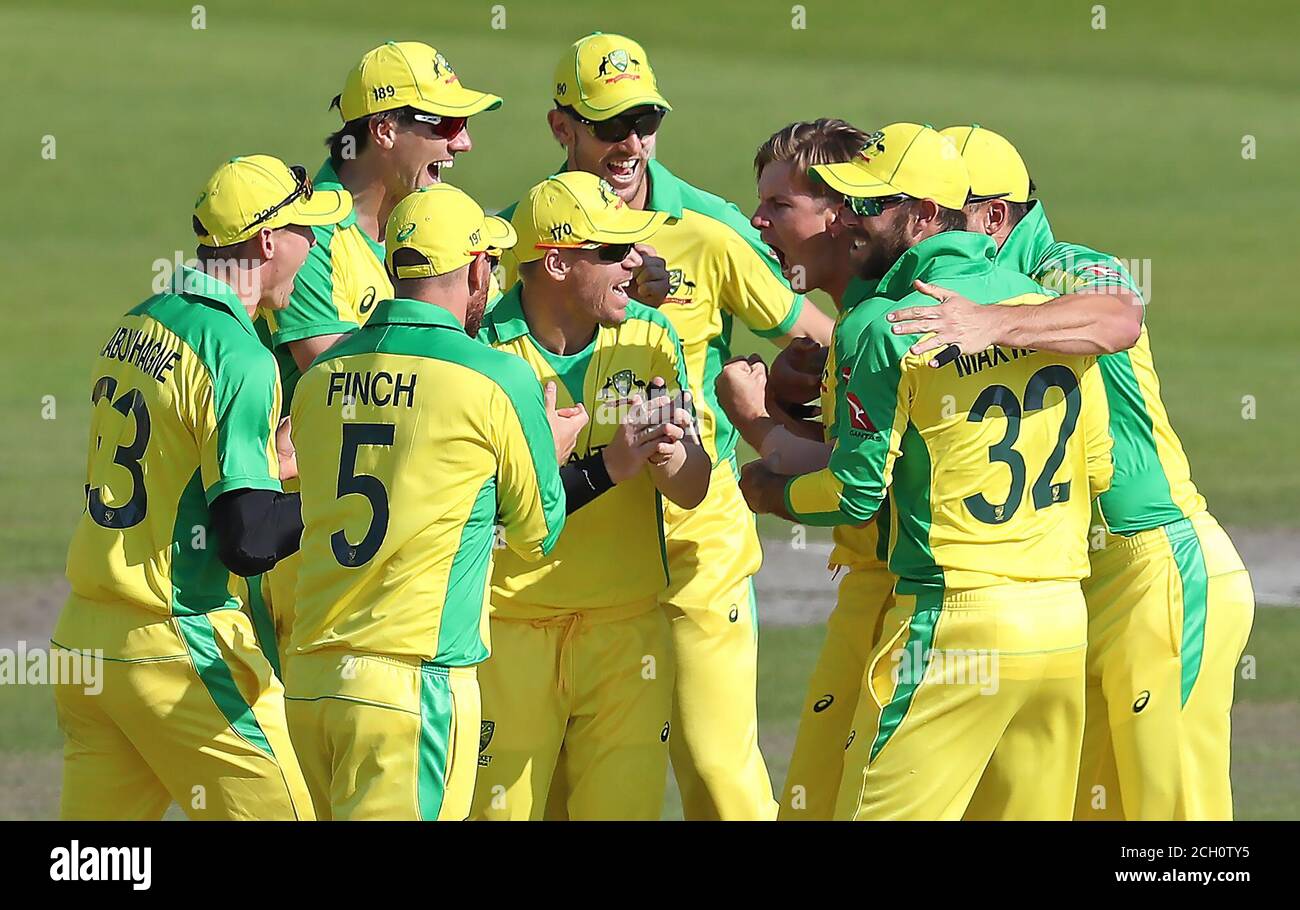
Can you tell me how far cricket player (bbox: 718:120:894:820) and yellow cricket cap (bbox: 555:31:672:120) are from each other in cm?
59

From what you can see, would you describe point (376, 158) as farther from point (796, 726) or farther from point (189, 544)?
point (796, 726)

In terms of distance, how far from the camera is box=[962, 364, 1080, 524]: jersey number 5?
18.6 ft

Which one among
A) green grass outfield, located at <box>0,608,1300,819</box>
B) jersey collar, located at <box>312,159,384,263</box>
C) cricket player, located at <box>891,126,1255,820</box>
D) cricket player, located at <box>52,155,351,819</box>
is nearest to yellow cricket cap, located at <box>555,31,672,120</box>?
jersey collar, located at <box>312,159,384,263</box>

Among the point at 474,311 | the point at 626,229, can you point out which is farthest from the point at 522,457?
the point at 626,229

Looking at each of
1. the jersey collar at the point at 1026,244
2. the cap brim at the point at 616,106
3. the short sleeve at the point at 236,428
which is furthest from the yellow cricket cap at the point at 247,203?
the jersey collar at the point at 1026,244

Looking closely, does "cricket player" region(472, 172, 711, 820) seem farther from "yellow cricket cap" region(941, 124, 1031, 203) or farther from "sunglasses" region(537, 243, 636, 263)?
"yellow cricket cap" region(941, 124, 1031, 203)

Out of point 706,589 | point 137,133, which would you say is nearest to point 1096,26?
point 137,133

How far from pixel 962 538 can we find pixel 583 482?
1.18m

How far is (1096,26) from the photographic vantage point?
34.8 metres

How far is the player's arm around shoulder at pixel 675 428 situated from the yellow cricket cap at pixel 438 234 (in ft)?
2.78

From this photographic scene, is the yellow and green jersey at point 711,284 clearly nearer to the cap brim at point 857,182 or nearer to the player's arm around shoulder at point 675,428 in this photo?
the player's arm around shoulder at point 675,428

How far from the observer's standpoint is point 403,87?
7.21 metres

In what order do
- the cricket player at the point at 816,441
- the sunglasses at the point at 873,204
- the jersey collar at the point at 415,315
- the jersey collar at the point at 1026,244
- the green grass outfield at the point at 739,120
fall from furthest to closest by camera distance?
1. the green grass outfield at the point at 739,120
2. the cricket player at the point at 816,441
3. the jersey collar at the point at 1026,244
4. the sunglasses at the point at 873,204
5. the jersey collar at the point at 415,315

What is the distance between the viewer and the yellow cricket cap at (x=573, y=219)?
6039mm
